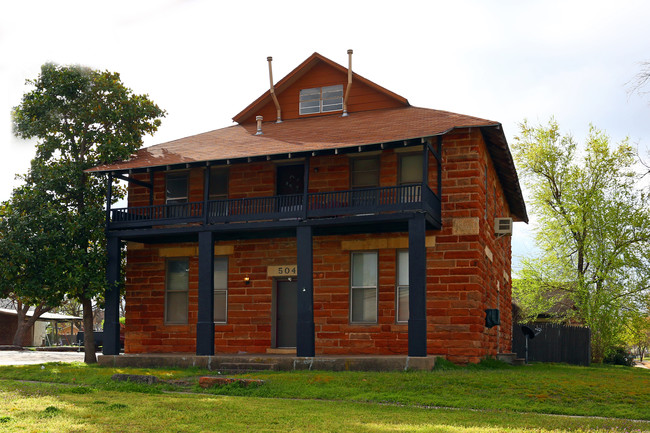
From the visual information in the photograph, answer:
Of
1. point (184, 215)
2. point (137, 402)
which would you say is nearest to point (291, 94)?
point (184, 215)

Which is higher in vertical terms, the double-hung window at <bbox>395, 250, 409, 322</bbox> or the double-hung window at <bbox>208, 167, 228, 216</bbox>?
the double-hung window at <bbox>208, 167, 228, 216</bbox>

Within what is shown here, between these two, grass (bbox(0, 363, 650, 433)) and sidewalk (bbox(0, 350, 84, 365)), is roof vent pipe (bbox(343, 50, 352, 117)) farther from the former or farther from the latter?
sidewalk (bbox(0, 350, 84, 365))

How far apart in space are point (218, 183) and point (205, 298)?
14.1 feet

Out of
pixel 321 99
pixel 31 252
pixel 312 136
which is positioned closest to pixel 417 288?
pixel 312 136

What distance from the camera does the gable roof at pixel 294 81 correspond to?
2392cm

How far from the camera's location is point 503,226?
77.2ft

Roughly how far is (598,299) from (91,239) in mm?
21506

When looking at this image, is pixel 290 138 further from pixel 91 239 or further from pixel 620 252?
pixel 620 252

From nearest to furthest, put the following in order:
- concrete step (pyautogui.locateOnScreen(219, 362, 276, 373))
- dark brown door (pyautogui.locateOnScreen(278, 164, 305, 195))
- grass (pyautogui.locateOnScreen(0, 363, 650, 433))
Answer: grass (pyautogui.locateOnScreen(0, 363, 650, 433)), concrete step (pyautogui.locateOnScreen(219, 362, 276, 373)), dark brown door (pyautogui.locateOnScreen(278, 164, 305, 195))

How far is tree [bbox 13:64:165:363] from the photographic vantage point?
72.5ft

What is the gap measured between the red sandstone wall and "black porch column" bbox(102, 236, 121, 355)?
146 centimetres

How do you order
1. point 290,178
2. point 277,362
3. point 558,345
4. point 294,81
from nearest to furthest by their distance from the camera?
point 277,362 < point 290,178 < point 294,81 < point 558,345

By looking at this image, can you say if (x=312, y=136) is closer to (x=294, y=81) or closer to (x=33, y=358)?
(x=294, y=81)

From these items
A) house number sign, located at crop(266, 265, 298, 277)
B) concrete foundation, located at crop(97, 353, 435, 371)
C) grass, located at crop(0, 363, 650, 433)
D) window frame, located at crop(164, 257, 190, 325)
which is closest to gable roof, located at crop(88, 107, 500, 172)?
window frame, located at crop(164, 257, 190, 325)
